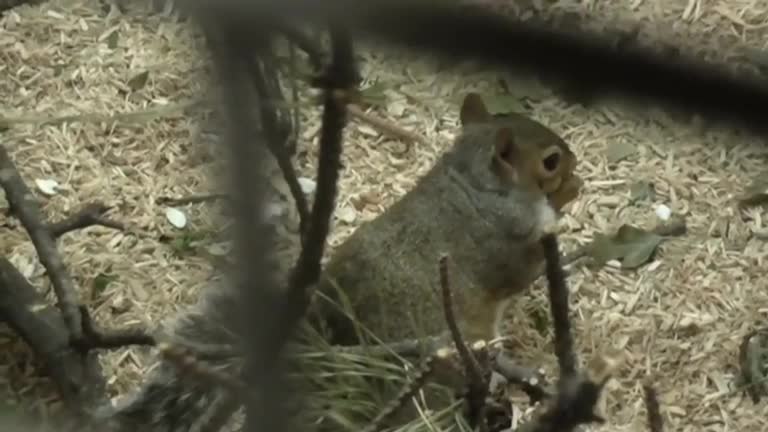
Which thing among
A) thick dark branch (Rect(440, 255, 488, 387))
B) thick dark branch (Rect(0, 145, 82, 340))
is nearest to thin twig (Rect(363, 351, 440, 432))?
thick dark branch (Rect(440, 255, 488, 387))

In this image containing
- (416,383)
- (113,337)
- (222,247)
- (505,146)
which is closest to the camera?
(222,247)

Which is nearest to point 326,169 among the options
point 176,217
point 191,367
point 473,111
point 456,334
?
point 191,367

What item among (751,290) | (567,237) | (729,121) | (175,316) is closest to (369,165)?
(567,237)

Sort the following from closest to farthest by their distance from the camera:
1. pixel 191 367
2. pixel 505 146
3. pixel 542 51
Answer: pixel 542 51
pixel 191 367
pixel 505 146

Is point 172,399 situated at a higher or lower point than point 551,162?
lower

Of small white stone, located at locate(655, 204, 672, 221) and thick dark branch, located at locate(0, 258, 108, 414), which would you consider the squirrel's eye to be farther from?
thick dark branch, located at locate(0, 258, 108, 414)

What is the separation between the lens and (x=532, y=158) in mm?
1746

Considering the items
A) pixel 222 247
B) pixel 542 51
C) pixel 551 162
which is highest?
pixel 542 51

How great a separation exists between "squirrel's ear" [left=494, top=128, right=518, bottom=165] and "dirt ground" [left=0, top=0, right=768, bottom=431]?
0.53 ft

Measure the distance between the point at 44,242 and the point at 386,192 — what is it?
1.99 feet

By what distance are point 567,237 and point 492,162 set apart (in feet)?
0.86

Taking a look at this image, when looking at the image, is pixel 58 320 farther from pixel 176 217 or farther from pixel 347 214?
pixel 347 214

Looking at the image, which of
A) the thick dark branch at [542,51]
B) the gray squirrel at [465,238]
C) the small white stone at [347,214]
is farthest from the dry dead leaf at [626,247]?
the thick dark branch at [542,51]

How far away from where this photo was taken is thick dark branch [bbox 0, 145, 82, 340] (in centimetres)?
148
